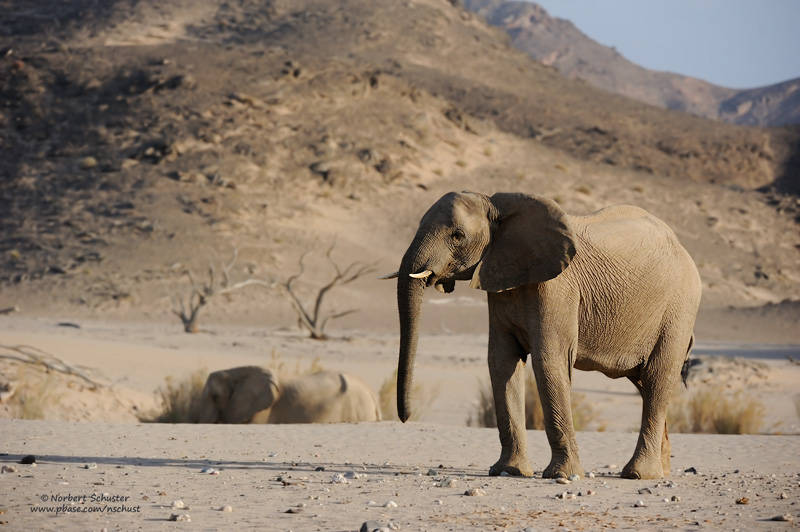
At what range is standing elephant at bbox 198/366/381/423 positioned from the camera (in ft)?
38.0

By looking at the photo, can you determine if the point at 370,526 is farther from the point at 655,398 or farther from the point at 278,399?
the point at 278,399

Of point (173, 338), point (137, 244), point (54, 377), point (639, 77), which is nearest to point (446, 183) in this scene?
point (137, 244)

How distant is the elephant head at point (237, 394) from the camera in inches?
455

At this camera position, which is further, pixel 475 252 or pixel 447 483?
pixel 475 252

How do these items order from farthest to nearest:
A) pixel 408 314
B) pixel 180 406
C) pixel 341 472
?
pixel 180 406, pixel 341 472, pixel 408 314

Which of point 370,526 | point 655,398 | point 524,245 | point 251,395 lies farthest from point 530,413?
point 370,526

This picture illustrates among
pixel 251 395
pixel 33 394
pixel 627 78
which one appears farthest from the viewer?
pixel 627 78

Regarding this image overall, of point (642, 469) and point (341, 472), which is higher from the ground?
point (642, 469)

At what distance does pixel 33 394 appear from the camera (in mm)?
12516

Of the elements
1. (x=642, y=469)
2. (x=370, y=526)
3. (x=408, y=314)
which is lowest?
(x=642, y=469)

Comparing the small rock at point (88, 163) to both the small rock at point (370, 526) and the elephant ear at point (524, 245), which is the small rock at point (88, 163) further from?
the small rock at point (370, 526)

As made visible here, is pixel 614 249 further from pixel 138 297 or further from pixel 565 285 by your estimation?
pixel 138 297

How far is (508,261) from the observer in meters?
7.43

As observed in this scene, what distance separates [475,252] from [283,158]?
39617 millimetres
